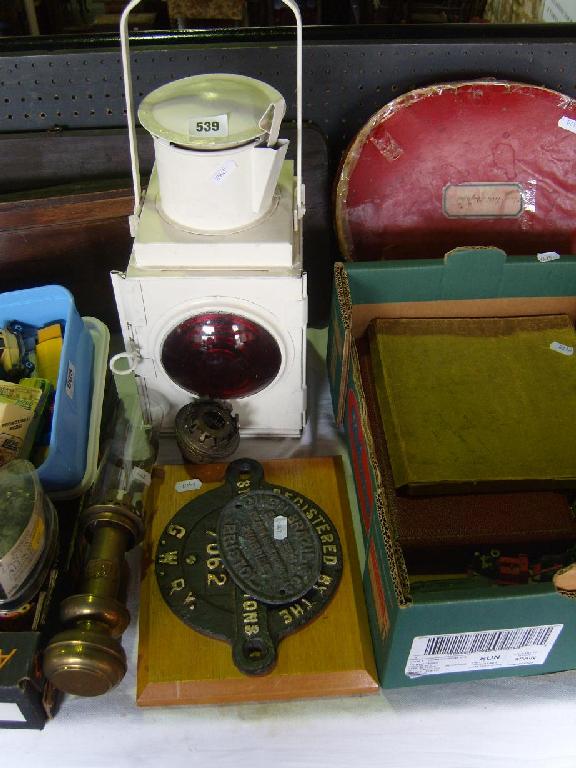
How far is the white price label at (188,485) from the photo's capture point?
3.17ft

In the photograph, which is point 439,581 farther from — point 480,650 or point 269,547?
point 269,547

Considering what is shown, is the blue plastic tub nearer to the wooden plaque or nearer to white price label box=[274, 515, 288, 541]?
the wooden plaque

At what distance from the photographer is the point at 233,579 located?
2.77 feet

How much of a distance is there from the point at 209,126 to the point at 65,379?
369 mm

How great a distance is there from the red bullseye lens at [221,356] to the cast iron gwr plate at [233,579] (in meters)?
0.12

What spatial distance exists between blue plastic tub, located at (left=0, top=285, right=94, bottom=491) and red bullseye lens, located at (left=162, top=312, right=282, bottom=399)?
0.13 metres

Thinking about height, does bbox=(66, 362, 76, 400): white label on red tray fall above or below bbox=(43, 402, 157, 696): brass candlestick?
above

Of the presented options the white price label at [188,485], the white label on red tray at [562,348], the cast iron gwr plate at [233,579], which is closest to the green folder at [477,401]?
the white label on red tray at [562,348]

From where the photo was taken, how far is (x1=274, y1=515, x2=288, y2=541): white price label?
2.93 ft

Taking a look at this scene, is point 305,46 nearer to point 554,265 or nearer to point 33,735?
point 554,265

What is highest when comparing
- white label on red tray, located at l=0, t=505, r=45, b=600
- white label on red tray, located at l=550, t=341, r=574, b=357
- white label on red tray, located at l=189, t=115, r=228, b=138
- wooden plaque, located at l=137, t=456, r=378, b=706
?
white label on red tray, located at l=189, t=115, r=228, b=138

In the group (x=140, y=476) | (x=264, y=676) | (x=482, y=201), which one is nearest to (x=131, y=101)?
(x=140, y=476)

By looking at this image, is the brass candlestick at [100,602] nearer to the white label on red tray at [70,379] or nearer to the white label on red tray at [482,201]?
the white label on red tray at [70,379]

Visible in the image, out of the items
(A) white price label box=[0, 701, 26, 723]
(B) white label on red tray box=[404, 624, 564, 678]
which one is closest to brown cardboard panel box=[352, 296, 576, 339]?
(B) white label on red tray box=[404, 624, 564, 678]
